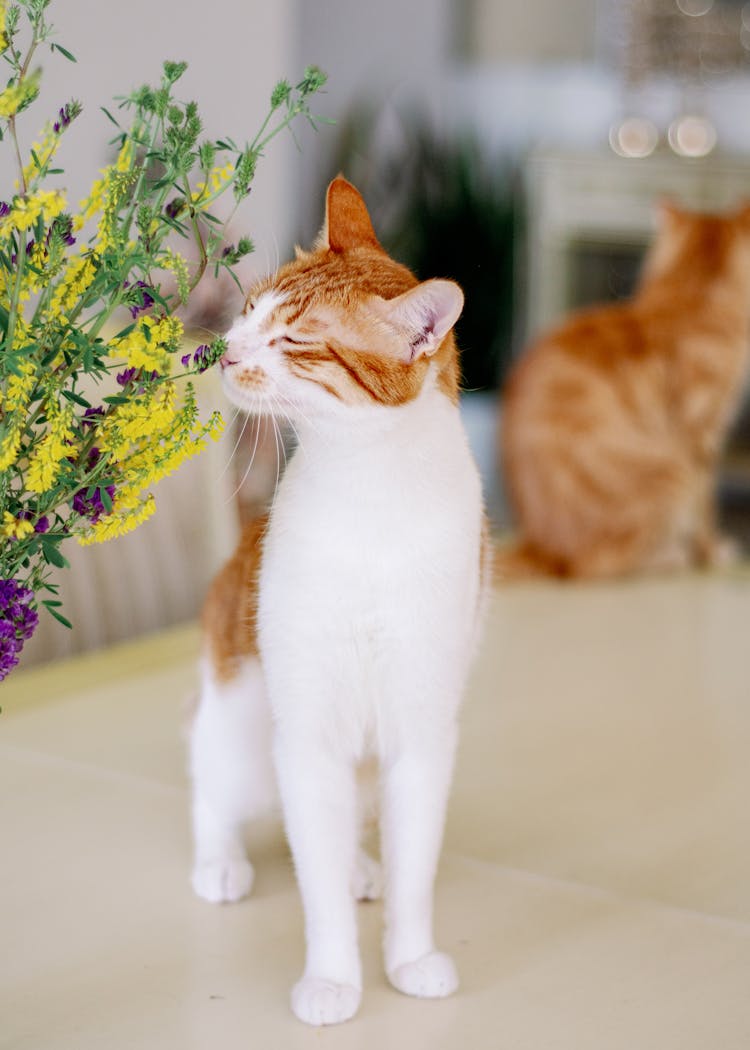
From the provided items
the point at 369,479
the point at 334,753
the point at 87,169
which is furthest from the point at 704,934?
the point at 87,169

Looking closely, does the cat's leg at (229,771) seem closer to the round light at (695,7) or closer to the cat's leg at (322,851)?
the cat's leg at (322,851)

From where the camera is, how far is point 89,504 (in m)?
0.70

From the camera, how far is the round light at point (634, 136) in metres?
4.28

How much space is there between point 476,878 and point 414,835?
185mm

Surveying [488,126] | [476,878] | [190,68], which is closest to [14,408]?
[476,878]

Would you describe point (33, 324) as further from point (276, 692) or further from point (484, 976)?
point (484, 976)

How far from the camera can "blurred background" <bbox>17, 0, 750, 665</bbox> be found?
10.8 feet

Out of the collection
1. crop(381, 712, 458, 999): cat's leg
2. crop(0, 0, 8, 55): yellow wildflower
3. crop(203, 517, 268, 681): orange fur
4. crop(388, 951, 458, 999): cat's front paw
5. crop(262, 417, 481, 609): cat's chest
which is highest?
crop(0, 0, 8, 55): yellow wildflower

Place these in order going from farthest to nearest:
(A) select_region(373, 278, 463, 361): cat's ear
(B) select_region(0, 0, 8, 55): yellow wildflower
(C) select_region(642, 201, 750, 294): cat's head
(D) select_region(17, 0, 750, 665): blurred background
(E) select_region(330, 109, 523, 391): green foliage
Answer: (E) select_region(330, 109, 523, 391): green foliage, (D) select_region(17, 0, 750, 665): blurred background, (C) select_region(642, 201, 750, 294): cat's head, (A) select_region(373, 278, 463, 361): cat's ear, (B) select_region(0, 0, 8, 55): yellow wildflower

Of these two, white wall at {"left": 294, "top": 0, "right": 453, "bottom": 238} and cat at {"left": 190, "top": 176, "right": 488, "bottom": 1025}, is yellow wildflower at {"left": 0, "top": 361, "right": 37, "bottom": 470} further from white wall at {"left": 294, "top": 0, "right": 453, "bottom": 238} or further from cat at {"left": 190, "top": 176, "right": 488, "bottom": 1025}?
white wall at {"left": 294, "top": 0, "right": 453, "bottom": 238}

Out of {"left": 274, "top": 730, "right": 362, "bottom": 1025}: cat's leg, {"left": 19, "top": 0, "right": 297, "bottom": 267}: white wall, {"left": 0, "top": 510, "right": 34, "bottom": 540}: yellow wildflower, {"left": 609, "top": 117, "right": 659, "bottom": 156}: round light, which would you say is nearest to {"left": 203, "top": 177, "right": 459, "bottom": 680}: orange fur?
{"left": 274, "top": 730, "right": 362, "bottom": 1025}: cat's leg

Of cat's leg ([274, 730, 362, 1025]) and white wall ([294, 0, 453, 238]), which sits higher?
white wall ([294, 0, 453, 238])

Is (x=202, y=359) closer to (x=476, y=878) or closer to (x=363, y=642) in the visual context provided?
(x=363, y=642)

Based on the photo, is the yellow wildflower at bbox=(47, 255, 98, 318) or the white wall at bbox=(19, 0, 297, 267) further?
the white wall at bbox=(19, 0, 297, 267)
